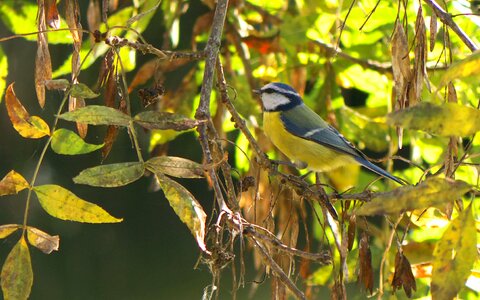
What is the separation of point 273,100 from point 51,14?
2.59 feet

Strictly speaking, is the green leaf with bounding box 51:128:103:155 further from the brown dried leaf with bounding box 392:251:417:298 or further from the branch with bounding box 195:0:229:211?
the brown dried leaf with bounding box 392:251:417:298

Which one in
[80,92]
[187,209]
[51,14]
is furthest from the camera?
[51,14]

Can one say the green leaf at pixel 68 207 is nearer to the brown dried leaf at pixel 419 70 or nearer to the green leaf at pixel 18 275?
the green leaf at pixel 18 275

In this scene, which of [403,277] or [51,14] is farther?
[51,14]

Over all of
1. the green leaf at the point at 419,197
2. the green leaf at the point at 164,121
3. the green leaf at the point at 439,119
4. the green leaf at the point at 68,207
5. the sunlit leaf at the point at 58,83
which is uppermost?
the green leaf at the point at 439,119

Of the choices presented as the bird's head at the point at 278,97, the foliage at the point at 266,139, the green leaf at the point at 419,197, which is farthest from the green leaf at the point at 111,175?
the bird's head at the point at 278,97

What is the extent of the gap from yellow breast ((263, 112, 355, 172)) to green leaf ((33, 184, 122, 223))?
0.87 metres

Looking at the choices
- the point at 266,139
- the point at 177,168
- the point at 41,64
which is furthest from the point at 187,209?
the point at 266,139

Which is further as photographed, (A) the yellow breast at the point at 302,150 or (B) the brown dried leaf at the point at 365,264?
(A) the yellow breast at the point at 302,150

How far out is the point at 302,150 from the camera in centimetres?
168

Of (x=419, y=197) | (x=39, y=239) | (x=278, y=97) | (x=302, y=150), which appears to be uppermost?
(x=419, y=197)

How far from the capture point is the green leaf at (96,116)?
0.76m

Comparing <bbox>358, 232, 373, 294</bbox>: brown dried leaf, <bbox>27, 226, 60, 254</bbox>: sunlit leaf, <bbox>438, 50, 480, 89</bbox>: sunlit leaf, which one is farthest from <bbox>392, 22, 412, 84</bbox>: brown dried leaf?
<bbox>27, 226, 60, 254</bbox>: sunlit leaf

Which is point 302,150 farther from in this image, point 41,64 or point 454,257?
point 454,257
